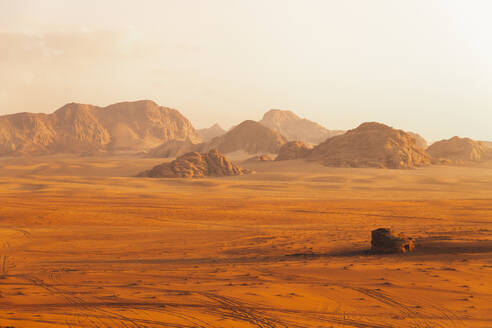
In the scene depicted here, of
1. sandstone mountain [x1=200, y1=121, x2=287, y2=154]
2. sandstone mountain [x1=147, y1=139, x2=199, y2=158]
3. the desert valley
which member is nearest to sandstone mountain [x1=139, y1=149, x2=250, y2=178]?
the desert valley

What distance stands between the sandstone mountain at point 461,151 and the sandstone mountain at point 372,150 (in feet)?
61.7

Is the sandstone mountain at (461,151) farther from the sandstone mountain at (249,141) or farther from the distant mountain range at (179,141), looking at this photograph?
the sandstone mountain at (249,141)

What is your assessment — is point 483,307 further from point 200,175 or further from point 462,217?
point 200,175

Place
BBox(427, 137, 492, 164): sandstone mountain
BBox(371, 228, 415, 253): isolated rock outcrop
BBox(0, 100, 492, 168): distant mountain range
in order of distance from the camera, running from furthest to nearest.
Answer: BBox(427, 137, 492, 164): sandstone mountain → BBox(0, 100, 492, 168): distant mountain range → BBox(371, 228, 415, 253): isolated rock outcrop

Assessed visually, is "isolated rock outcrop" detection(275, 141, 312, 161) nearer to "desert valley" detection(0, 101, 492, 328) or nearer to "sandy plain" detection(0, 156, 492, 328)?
"desert valley" detection(0, 101, 492, 328)

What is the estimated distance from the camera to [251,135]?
12925 cm

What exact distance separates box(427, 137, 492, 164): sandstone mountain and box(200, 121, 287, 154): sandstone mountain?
1855 inches

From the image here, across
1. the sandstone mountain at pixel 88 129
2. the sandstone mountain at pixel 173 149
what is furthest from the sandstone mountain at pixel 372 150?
the sandstone mountain at pixel 88 129

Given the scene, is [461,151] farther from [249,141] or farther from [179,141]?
[179,141]

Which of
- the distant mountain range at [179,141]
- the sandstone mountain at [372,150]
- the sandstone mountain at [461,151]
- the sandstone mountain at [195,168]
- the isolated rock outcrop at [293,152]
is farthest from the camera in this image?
the sandstone mountain at [461,151]

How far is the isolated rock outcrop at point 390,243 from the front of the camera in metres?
10.8

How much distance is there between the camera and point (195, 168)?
5803 cm

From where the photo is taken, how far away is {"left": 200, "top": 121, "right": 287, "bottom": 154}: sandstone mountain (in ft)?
407

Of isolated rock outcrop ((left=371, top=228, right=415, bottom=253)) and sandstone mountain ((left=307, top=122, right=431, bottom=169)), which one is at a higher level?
sandstone mountain ((left=307, top=122, right=431, bottom=169))
